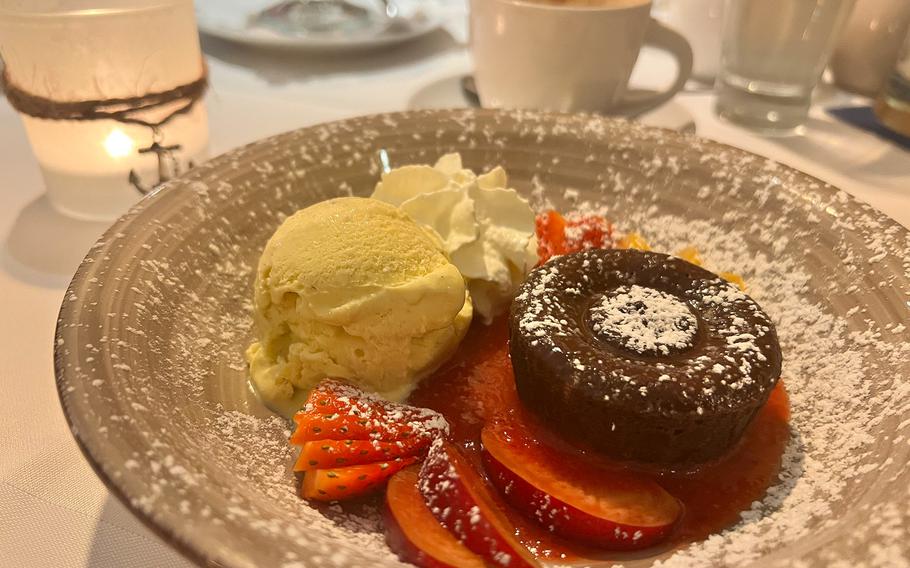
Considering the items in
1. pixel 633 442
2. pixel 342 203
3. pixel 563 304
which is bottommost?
pixel 633 442

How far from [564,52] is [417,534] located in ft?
Result: 4.70

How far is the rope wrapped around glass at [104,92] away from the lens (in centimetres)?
144

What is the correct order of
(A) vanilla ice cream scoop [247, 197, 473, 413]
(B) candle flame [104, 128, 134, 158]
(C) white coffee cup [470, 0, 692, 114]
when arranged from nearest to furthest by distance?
(A) vanilla ice cream scoop [247, 197, 473, 413], (B) candle flame [104, 128, 134, 158], (C) white coffee cup [470, 0, 692, 114]

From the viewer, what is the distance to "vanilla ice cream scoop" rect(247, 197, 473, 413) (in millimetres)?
1210

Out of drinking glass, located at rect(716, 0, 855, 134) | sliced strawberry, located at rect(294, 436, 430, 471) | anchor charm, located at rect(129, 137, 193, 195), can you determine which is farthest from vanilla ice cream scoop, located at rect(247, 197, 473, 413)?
drinking glass, located at rect(716, 0, 855, 134)

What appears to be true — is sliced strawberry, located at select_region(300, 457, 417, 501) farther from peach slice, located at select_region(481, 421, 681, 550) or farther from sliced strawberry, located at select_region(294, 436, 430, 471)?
peach slice, located at select_region(481, 421, 681, 550)

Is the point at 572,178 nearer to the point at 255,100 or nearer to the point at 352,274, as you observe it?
the point at 352,274

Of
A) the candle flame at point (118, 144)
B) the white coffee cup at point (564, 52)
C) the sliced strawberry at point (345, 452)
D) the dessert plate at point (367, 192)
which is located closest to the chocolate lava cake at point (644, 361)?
the dessert plate at point (367, 192)

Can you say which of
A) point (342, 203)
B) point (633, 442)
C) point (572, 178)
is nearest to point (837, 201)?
point (572, 178)

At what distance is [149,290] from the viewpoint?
1.18 meters

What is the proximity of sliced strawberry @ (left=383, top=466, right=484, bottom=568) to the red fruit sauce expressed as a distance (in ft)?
0.45

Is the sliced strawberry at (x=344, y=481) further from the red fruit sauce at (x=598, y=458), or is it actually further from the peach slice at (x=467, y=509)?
the red fruit sauce at (x=598, y=458)

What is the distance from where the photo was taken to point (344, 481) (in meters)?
1.03

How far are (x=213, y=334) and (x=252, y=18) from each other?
1824 millimetres
